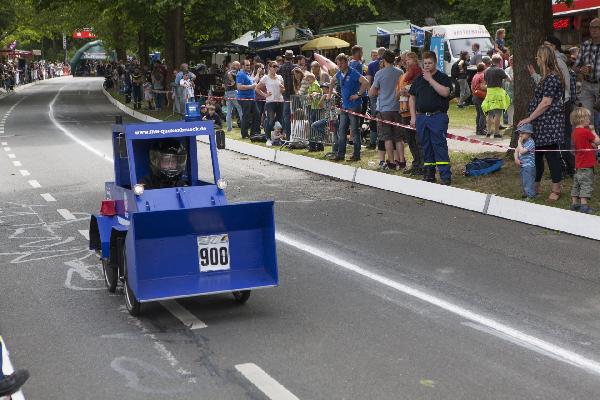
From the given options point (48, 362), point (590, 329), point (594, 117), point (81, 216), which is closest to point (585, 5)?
point (594, 117)

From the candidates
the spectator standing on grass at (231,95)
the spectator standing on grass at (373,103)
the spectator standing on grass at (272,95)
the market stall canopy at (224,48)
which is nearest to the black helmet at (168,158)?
the spectator standing on grass at (373,103)

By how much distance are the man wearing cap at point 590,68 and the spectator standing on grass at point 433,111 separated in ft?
6.83

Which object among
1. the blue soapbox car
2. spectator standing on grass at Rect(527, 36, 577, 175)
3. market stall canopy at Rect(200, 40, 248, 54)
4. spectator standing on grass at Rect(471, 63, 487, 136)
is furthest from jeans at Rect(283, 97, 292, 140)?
market stall canopy at Rect(200, 40, 248, 54)

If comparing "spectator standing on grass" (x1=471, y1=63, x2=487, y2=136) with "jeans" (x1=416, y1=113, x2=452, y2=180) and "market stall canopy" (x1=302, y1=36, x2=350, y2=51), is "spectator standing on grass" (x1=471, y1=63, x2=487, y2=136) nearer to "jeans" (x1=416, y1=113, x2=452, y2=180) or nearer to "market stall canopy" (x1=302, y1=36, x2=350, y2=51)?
"jeans" (x1=416, y1=113, x2=452, y2=180)

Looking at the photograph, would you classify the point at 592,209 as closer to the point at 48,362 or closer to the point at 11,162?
the point at 48,362

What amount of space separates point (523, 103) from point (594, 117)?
1.69 m

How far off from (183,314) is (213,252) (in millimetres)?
599

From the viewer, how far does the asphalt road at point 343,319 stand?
634 centimetres

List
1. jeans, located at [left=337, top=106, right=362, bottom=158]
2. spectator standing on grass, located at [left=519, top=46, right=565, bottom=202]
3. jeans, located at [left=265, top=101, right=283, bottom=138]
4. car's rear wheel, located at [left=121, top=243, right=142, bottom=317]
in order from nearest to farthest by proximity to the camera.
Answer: car's rear wheel, located at [left=121, top=243, right=142, bottom=317] < spectator standing on grass, located at [left=519, top=46, right=565, bottom=202] < jeans, located at [left=337, top=106, right=362, bottom=158] < jeans, located at [left=265, top=101, right=283, bottom=138]

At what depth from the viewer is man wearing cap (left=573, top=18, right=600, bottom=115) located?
49.2ft

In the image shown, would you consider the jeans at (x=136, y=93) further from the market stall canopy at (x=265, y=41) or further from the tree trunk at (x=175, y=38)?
the market stall canopy at (x=265, y=41)

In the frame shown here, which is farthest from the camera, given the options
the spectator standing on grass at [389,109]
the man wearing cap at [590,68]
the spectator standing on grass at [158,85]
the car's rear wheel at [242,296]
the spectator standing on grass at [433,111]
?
the spectator standing on grass at [158,85]

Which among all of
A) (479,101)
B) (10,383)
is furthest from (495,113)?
(10,383)

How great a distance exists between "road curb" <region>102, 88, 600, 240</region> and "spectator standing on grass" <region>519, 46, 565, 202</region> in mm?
693
